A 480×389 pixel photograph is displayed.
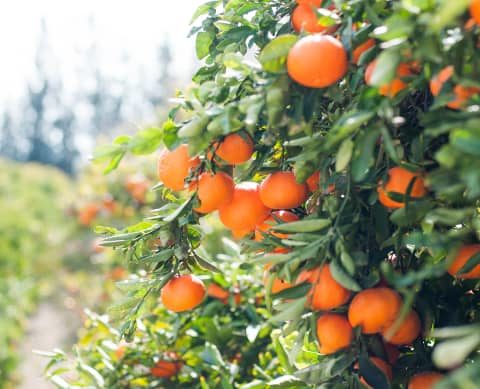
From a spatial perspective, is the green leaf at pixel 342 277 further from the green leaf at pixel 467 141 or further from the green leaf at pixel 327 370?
the green leaf at pixel 467 141

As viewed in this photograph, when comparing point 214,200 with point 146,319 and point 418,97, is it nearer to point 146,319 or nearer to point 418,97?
point 418,97

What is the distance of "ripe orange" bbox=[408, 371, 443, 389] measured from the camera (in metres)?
0.80

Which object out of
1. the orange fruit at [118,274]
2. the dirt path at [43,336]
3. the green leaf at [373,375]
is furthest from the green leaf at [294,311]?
the dirt path at [43,336]

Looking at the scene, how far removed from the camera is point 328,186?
0.84 m

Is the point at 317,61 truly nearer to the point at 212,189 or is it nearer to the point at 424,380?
the point at 212,189

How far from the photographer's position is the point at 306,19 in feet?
2.77

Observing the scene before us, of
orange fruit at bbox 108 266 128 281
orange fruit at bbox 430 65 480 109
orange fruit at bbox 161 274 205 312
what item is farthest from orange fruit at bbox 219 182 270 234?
orange fruit at bbox 108 266 128 281

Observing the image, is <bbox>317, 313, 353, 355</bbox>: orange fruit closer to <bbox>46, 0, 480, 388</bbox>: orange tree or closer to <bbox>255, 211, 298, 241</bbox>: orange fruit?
<bbox>46, 0, 480, 388</bbox>: orange tree

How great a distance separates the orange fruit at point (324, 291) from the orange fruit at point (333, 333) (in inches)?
1.1

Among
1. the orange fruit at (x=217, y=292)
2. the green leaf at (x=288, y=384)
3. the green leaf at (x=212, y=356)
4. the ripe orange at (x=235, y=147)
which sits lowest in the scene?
the orange fruit at (x=217, y=292)

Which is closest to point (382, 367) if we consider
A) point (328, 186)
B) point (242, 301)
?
point (328, 186)

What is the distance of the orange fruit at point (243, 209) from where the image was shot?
913 mm

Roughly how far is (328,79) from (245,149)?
Result: 164 millimetres

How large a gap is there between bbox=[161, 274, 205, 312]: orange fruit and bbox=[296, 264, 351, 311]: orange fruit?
0.86ft
